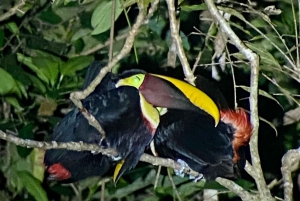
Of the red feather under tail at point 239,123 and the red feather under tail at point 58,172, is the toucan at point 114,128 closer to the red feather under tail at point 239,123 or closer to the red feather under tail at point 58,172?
the red feather under tail at point 58,172

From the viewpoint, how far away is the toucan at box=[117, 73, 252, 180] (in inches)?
43.2

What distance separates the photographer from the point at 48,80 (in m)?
1.60

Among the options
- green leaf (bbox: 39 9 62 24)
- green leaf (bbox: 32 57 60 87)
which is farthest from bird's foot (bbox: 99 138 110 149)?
green leaf (bbox: 39 9 62 24)

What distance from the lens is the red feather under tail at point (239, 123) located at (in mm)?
1161

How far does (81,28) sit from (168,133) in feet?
1.94

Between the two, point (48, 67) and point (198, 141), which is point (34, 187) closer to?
point (48, 67)

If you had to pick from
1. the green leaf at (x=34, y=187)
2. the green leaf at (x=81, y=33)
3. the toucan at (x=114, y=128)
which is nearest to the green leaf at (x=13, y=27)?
the green leaf at (x=81, y=33)

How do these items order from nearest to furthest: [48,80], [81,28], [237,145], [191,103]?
[191,103]
[237,145]
[48,80]
[81,28]

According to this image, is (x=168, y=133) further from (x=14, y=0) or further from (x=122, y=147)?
(x=14, y=0)

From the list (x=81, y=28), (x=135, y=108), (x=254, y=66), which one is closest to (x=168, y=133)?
(x=135, y=108)

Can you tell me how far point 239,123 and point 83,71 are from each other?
62cm

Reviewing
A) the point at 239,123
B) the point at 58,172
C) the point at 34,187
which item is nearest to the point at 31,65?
the point at 34,187

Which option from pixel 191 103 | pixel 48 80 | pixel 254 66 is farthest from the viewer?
pixel 48 80

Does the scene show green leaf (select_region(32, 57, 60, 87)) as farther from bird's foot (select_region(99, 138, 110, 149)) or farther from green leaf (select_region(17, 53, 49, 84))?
bird's foot (select_region(99, 138, 110, 149))
